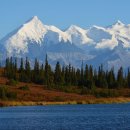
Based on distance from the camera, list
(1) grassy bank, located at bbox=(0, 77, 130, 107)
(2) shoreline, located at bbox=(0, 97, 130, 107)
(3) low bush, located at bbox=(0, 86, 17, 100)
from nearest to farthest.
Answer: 1. (2) shoreline, located at bbox=(0, 97, 130, 107)
2. (1) grassy bank, located at bbox=(0, 77, 130, 107)
3. (3) low bush, located at bbox=(0, 86, 17, 100)

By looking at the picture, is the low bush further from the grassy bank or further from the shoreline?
the shoreline

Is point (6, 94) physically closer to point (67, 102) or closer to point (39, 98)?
point (39, 98)

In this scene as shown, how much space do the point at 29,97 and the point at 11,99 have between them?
8.08 m

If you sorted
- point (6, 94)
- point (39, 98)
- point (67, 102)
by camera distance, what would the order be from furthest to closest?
point (39, 98), point (67, 102), point (6, 94)

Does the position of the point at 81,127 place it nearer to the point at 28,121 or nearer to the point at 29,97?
the point at 28,121

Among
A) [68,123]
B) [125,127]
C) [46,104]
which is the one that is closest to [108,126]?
[125,127]

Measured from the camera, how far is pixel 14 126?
328 feet

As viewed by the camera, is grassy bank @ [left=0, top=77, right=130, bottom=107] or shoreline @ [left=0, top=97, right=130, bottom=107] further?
grassy bank @ [left=0, top=77, right=130, bottom=107]

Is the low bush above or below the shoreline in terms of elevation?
above

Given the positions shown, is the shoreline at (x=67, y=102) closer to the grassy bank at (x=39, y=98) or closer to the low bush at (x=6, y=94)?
the grassy bank at (x=39, y=98)

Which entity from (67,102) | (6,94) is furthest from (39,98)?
(6,94)

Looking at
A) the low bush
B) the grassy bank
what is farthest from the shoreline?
the low bush

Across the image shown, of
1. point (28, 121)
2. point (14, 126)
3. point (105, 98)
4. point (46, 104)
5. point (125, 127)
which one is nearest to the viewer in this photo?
point (125, 127)

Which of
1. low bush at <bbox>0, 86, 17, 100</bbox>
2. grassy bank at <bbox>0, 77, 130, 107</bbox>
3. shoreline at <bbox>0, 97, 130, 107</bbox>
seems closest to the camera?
shoreline at <bbox>0, 97, 130, 107</bbox>
